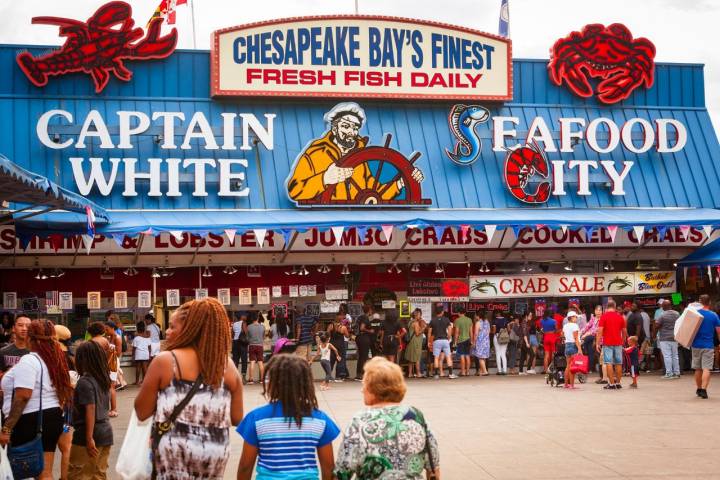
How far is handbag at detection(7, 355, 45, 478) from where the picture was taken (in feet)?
27.7

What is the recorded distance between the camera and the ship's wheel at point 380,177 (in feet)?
77.7

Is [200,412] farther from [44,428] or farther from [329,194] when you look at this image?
[329,194]

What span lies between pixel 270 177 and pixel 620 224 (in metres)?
8.30

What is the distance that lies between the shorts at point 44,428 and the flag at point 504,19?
21.5 meters

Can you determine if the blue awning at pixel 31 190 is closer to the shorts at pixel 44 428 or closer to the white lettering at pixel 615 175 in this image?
the shorts at pixel 44 428

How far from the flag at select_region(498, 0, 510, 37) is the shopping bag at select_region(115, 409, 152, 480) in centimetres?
2353

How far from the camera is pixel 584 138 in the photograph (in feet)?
85.0

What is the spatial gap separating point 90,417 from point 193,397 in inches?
124

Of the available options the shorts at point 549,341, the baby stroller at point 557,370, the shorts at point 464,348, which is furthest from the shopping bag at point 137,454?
the shorts at point 464,348

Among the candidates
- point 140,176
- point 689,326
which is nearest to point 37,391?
point 689,326

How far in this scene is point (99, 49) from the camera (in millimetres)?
23984

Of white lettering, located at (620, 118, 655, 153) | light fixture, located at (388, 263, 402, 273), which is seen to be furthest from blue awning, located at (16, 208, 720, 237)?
white lettering, located at (620, 118, 655, 153)

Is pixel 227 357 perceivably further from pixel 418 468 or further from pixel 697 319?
pixel 697 319

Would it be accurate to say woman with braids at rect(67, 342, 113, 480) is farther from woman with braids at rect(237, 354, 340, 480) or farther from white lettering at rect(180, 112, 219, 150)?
white lettering at rect(180, 112, 219, 150)
